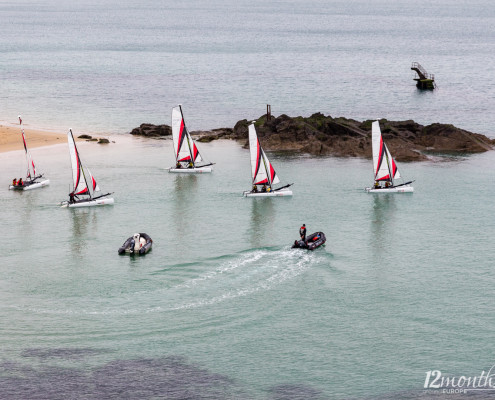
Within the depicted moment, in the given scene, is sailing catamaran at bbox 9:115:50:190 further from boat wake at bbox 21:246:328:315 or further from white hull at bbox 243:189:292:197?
boat wake at bbox 21:246:328:315

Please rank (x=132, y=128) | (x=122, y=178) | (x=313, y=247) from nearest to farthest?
(x=313, y=247) → (x=122, y=178) → (x=132, y=128)

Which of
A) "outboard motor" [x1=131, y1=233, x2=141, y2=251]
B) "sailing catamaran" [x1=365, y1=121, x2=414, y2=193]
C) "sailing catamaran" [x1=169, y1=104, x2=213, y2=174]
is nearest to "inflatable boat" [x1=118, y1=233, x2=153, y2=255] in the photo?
"outboard motor" [x1=131, y1=233, x2=141, y2=251]

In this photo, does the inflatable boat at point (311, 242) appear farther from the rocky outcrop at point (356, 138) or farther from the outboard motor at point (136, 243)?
the rocky outcrop at point (356, 138)

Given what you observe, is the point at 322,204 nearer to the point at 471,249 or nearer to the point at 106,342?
the point at 471,249

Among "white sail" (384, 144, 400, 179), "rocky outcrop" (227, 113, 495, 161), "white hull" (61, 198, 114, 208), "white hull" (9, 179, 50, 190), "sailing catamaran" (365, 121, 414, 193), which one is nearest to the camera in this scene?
"white hull" (61, 198, 114, 208)

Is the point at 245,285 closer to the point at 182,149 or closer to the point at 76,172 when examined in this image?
the point at 76,172

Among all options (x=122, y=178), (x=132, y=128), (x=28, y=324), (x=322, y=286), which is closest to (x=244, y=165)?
(x=122, y=178)

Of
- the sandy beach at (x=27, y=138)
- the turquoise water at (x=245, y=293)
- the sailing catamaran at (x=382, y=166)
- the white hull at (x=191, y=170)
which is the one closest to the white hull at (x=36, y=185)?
the turquoise water at (x=245, y=293)
